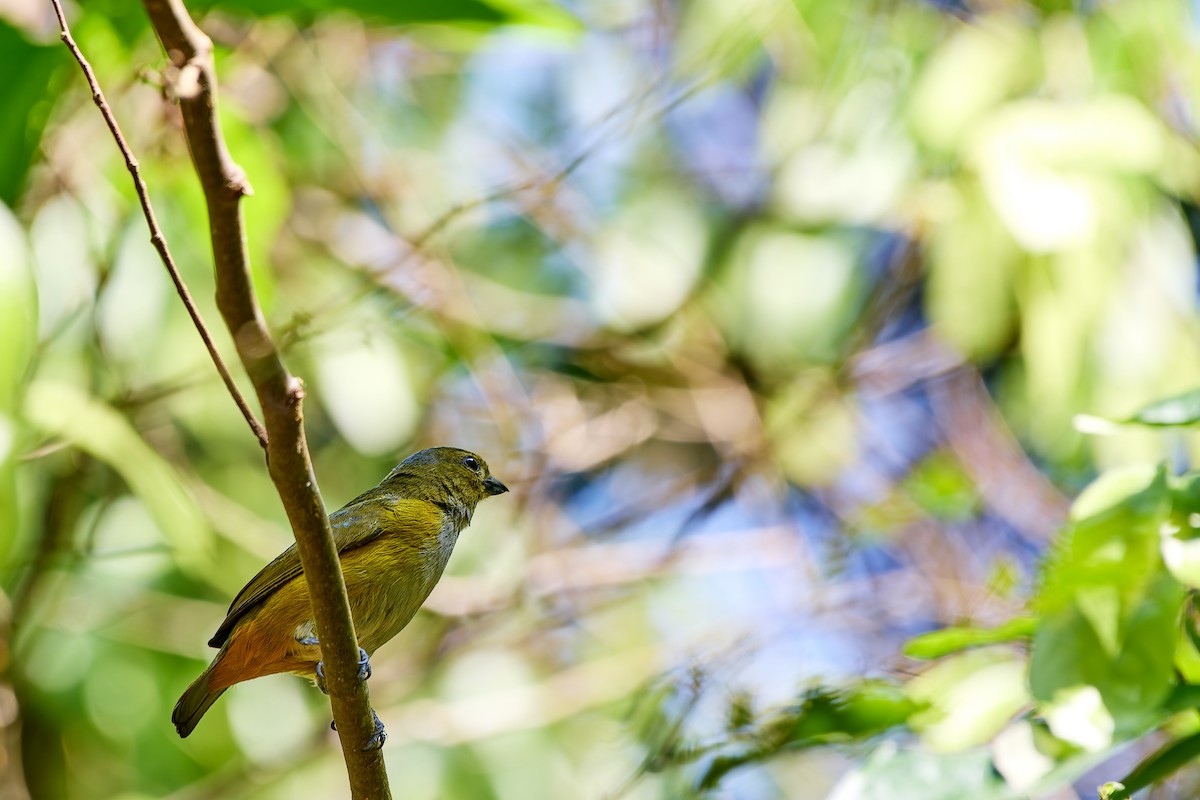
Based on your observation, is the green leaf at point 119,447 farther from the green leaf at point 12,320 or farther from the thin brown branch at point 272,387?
the thin brown branch at point 272,387

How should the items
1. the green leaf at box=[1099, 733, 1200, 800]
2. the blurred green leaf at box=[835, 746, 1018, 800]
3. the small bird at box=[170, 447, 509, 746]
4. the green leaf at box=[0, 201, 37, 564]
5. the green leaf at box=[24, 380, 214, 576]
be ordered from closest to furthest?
the green leaf at box=[1099, 733, 1200, 800]
the blurred green leaf at box=[835, 746, 1018, 800]
the green leaf at box=[0, 201, 37, 564]
the small bird at box=[170, 447, 509, 746]
the green leaf at box=[24, 380, 214, 576]

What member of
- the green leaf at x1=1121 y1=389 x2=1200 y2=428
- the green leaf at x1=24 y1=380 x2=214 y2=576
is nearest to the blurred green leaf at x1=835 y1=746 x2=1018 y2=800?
the green leaf at x1=1121 y1=389 x2=1200 y2=428

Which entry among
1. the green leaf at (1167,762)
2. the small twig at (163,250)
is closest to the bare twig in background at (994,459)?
the green leaf at (1167,762)

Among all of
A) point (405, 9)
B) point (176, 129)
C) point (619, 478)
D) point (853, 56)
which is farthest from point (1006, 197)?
point (619, 478)

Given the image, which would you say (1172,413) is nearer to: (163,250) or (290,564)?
(163,250)

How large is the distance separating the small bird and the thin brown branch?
64cm

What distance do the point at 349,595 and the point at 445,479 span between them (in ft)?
2.08

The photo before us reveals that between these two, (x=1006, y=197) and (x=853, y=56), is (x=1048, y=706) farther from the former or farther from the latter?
(x=853, y=56)

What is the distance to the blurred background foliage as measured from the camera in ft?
11.8

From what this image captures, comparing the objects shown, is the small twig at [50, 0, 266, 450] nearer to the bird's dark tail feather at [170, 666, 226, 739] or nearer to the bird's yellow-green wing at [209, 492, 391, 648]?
the bird's yellow-green wing at [209, 492, 391, 648]

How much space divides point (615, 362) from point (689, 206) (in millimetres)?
871

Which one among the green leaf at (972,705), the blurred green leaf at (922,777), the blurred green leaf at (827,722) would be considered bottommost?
the green leaf at (972,705)

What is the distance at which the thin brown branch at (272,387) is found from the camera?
1392mm

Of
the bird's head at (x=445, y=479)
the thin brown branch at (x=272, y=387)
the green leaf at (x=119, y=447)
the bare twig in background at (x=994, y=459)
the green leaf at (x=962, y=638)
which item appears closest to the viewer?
the thin brown branch at (x=272, y=387)
